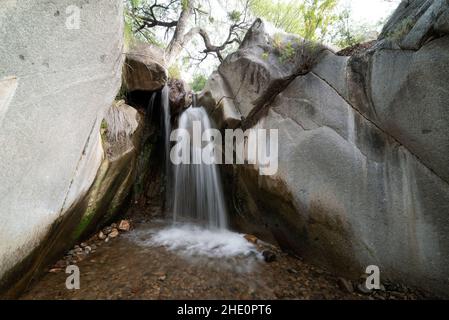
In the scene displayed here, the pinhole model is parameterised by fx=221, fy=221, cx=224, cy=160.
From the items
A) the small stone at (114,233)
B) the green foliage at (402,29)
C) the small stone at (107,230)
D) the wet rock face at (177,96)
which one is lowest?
the small stone at (114,233)

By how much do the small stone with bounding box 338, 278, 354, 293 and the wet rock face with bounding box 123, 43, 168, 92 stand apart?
518cm

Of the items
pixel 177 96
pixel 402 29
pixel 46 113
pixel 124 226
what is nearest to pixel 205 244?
pixel 124 226

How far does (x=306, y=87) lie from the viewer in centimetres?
371

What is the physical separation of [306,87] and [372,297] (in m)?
3.06

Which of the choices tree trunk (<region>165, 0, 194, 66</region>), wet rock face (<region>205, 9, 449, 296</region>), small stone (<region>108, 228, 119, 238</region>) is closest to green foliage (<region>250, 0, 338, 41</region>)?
wet rock face (<region>205, 9, 449, 296</region>)

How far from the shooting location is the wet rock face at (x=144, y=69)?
4.81 meters

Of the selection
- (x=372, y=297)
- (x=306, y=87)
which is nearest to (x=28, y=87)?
(x=306, y=87)

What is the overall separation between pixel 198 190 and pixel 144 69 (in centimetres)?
320

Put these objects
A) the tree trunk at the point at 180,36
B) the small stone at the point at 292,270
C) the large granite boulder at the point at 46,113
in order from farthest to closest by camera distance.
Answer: the tree trunk at the point at 180,36
the small stone at the point at 292,270
the large granite boulder at the point at 46,113

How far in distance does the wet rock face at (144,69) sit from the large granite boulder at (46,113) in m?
1.76

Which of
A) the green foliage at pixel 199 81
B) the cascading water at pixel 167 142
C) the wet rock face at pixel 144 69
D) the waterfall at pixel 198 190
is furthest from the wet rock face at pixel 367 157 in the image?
the green foliage at pixel 199 81

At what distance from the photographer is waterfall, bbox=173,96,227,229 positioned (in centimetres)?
556

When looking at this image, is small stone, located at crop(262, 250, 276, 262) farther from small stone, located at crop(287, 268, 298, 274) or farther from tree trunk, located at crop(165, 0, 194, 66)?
tree trunk, located at crop(165, 0, 194, 66)

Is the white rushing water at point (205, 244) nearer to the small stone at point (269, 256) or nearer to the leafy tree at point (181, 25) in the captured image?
the small stone at point (269, 256)
